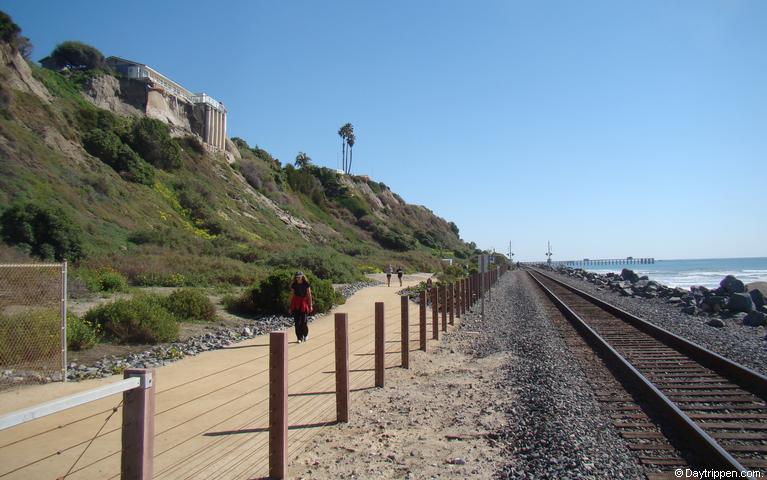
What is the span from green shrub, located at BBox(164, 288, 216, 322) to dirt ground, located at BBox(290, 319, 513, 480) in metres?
6.65

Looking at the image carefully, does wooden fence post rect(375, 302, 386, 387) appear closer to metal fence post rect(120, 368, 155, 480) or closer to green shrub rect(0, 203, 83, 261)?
metal fence post rect(120, 368, 155, 480)

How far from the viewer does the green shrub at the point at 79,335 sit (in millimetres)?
10367

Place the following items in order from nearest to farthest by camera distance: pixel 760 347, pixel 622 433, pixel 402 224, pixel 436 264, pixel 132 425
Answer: pixel 132 425 → pixel 622 433 → pixel 760 347 → pixel 436 264 → pixel 402 224

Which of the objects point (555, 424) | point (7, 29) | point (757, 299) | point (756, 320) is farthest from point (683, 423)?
point (7, 29)

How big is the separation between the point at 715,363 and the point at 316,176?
291ft

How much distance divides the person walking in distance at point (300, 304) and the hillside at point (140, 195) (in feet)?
34.8

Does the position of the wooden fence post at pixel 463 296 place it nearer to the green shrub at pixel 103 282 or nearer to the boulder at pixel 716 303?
the green shrub at pixel 103 282

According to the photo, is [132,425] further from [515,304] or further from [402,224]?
→ [402,224]

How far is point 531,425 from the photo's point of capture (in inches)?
266

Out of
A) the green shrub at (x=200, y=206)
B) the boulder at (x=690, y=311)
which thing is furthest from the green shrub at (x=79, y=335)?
the green shrub at (x=200, y=206)

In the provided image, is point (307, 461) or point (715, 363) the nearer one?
point (307, 461)

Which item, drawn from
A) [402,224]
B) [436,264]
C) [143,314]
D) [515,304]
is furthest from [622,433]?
[402,224]

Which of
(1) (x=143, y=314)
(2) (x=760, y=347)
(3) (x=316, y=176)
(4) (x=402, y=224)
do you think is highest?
(3) (x=316, y=176)

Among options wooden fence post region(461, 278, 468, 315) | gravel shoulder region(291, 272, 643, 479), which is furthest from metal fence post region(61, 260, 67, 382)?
wooden fence post region(461, 278, 468, 315)
